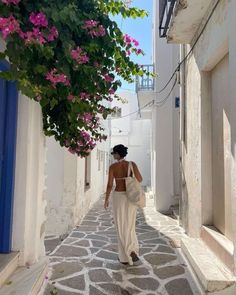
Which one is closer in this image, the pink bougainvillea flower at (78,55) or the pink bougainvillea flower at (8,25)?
the pink bougainvillea flower at (8,25)

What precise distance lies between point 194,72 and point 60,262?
13.0 feet

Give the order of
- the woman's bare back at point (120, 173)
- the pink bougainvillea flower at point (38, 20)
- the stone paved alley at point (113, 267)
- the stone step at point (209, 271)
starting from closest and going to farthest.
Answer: the pink bougainvillea flower at point (38, 20), the stone step at point (209, 271), the stone paved alley at point (113, 267), the woman's bare back at point (120, 173)

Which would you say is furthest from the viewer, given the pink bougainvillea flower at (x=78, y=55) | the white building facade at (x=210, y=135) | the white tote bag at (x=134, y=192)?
the white tote bag at (x=134, y=192)

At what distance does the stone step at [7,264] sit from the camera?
310 cm

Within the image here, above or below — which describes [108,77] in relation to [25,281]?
above

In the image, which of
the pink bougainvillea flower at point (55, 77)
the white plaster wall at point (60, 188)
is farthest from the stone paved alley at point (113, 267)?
the pink bougainvillea flower at point (55, 77)

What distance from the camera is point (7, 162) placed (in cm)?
360

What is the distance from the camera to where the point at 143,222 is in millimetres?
8602

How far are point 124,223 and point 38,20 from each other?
141 inches

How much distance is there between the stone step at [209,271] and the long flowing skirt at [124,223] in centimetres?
88

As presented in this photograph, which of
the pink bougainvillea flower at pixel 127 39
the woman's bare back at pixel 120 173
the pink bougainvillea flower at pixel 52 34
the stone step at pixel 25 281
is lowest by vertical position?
the stone step at pixel 25 281

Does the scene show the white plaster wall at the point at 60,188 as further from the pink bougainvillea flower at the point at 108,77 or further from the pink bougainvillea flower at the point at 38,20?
the pink bougainvillea flower at the point at 38,20

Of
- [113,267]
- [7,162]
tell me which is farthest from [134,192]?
[7,162]

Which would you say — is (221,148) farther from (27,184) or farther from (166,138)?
(166,138)
